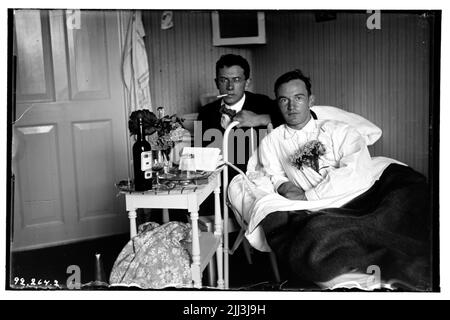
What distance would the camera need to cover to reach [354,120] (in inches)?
88.4

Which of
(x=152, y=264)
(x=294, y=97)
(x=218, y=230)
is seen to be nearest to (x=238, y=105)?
(x=294, y=97)

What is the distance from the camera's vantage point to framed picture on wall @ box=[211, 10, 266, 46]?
1.93 metres

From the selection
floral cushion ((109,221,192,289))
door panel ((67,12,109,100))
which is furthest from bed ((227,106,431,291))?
door panel ((67,12,109,100))

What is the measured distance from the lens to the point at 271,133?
7.52 feet

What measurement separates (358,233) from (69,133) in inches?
67.2

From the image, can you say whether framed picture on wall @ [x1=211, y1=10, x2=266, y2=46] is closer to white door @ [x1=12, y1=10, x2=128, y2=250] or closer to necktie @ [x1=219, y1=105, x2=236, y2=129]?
necktie @ [x1=219, y1=105, x2=236, y2=129]

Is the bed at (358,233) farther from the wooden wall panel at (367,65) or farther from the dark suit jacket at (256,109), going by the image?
the dark suit jacket at (256,109)

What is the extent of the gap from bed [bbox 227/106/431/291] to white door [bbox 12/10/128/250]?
0.94m

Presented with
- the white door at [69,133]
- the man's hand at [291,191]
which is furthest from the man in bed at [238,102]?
the white door at [69,133]

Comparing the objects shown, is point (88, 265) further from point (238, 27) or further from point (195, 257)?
point (238, 27)

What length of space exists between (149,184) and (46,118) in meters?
0.91
